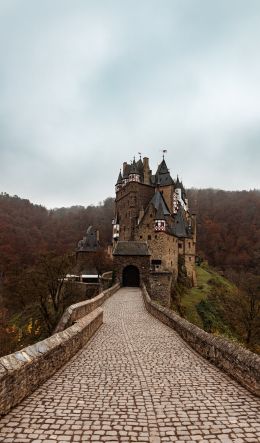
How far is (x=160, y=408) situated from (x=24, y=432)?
2.00 metres

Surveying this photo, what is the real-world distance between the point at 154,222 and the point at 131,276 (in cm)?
1097

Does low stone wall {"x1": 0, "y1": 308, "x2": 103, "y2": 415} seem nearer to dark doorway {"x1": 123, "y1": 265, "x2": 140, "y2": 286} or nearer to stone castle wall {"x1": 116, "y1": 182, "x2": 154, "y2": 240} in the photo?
dark doorway {"x1": 123, "y1": 265, "x2": 140, "y2": 286}

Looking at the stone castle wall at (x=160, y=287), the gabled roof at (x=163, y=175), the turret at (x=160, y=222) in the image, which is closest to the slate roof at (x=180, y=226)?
the gabled roof at (x=163, y=175)

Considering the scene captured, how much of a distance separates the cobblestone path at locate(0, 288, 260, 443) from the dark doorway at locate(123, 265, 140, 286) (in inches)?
996

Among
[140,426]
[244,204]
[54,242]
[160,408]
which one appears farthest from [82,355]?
[244,204]

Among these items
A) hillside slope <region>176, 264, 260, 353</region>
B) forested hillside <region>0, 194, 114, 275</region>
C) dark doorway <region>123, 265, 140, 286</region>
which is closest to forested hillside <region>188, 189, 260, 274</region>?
forested hillside <region>0, 194, 114, 275</region>

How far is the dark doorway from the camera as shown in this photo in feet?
114

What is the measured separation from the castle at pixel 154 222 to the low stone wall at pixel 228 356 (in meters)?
23.2

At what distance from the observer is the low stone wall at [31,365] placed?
→ 199 inches

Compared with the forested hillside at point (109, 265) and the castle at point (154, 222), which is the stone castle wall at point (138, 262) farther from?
the forested hillside at point (109, 265)

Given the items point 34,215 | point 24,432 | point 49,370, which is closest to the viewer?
point 24,432

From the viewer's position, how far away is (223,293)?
43.4 meters

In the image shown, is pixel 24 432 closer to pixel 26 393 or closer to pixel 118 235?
pixel 26 393

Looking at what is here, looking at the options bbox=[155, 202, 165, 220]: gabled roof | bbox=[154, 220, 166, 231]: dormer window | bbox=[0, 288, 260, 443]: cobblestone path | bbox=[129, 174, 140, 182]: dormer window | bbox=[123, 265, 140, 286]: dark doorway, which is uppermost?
bbox=[129, 174, 140, 182]: dormer window
